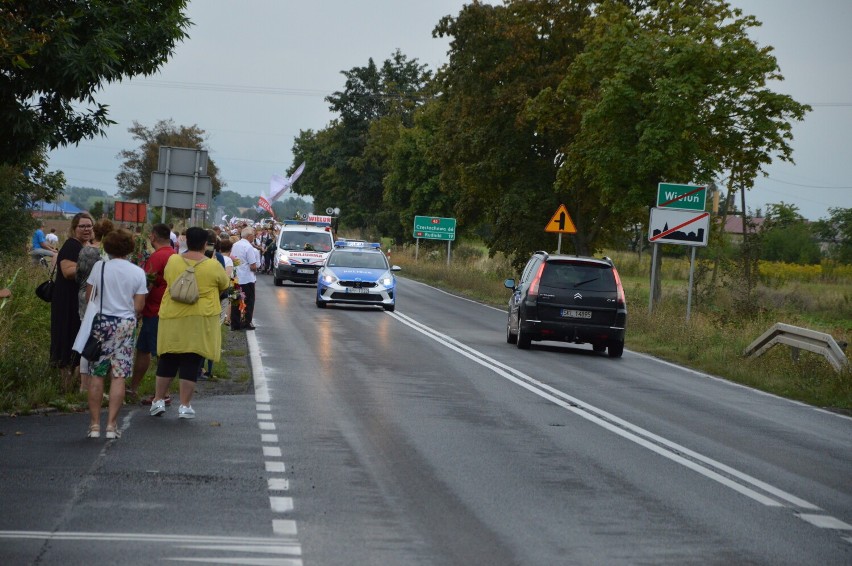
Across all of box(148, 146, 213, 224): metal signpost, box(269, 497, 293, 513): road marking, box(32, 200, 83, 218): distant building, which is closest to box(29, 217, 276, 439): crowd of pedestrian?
box(269, 497, 293, 513): road marking

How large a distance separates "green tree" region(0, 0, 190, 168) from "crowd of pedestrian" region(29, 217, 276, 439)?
5.86ft

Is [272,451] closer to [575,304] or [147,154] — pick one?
[575,304]

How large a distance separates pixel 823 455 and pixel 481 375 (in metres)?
6.75

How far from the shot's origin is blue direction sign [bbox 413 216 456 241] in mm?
63531

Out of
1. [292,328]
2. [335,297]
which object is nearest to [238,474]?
[292,328]

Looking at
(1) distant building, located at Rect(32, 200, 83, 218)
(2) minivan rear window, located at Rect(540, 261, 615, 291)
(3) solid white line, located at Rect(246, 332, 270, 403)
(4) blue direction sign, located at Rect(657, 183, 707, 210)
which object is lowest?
(3) solid white line, located at Rect(246, 332, 270, 403)

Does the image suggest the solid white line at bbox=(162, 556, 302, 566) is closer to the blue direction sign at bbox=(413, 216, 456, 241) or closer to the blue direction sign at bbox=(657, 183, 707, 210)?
the blue direction sign at bbox=(657, 183, 707, 210)

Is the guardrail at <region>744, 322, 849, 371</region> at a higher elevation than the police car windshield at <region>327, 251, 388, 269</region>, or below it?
below

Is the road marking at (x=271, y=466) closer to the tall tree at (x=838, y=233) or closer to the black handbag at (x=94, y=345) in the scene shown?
the black handbag at (x=94, y=345)

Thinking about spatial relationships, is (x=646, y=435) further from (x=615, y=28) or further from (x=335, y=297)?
(x=615, y=28)

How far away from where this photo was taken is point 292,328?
2592 cm

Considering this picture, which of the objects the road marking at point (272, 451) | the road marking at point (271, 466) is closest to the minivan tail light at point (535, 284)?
the road marking at point (271, 466)

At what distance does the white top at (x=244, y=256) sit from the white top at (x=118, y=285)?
34.0 feet

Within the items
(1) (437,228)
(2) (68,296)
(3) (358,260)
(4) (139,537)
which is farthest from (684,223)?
(1) (437,228)
